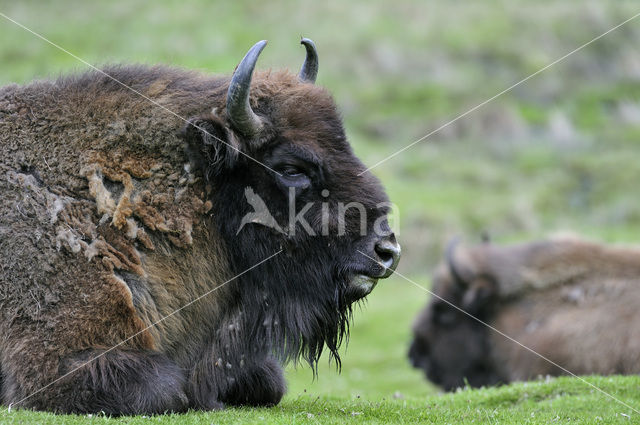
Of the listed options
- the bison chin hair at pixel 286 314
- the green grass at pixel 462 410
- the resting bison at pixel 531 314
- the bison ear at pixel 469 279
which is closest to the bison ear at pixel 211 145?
the bison chin hair at pixel 286 314

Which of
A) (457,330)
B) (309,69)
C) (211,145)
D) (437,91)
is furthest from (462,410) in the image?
(437,91)

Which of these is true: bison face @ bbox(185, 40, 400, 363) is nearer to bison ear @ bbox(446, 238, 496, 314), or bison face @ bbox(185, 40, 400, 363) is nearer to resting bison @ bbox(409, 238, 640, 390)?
resting bison @ bbox(409, 238, 640, 390)

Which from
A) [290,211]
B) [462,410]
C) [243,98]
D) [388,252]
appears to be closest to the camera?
[243,98]

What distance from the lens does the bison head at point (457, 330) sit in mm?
15750

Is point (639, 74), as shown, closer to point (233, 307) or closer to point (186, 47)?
point (186, 47)

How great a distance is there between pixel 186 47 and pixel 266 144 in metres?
69.4

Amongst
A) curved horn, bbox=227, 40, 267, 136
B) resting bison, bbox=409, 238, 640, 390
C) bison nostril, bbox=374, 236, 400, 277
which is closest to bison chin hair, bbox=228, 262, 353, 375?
bison nostril, bbox=374, 236, 400, 277

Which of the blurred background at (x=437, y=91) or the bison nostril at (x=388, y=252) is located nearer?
the bison nostril at (x=388, y=252)

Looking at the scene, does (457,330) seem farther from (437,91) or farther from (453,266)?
(437,91)

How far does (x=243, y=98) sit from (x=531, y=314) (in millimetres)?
9368

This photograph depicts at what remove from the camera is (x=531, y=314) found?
1463 cm

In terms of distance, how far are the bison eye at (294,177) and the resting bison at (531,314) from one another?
7483 millimetres

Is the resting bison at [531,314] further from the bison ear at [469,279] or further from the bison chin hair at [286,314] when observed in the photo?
the bison chin hair at [286,314]

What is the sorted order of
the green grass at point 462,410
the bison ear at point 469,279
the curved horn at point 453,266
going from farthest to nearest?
the curved horn at point 453,266
the bison ear at point 469,279
the green grass at point 462,410
